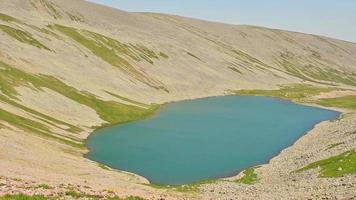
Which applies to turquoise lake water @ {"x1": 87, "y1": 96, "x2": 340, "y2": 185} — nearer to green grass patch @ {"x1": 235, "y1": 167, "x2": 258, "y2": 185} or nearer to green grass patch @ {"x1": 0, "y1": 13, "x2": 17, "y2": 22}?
green grass patch @ {"x1": 235, "y1": 167, "x2": 258, "y2": 185}

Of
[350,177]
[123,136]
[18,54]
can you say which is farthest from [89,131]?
[350,177]

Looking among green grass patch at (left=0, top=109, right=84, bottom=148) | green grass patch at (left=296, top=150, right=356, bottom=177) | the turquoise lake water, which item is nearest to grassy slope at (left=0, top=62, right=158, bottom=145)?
green grass patch at (left=0, top=109, right=84, bottom=148)

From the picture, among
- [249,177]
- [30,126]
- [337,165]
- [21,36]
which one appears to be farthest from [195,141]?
[21,36]

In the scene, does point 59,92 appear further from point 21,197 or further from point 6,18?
point 21,197

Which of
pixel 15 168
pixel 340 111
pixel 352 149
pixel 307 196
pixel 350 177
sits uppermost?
pixel 340 111

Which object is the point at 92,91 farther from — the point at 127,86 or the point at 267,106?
the point at 267,106

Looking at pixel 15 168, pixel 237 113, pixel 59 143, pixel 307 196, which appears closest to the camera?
pixel 307 196

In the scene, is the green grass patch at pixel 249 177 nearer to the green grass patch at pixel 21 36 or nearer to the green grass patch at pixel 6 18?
the green grass patch at pixel 21 36
